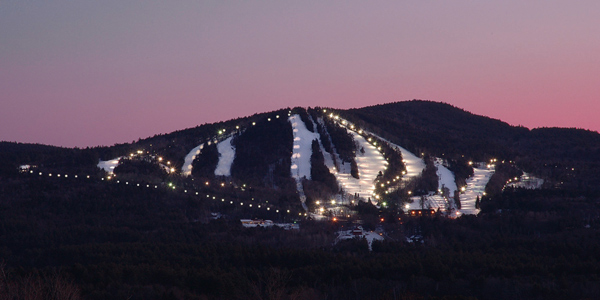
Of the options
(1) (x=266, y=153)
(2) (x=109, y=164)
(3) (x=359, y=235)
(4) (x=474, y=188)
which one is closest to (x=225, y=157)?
(1) (x=266, y=153)

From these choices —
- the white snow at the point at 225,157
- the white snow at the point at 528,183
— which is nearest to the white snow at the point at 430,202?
the white snow at the point at 528,183

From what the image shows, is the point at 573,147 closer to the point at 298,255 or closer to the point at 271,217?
the point at 271,217

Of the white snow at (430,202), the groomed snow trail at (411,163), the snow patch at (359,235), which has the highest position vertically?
the groomed snow trail at (411,163)

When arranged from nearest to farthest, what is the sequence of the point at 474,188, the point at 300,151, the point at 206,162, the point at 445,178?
the point at 474,188 → the point at 445,178 → the point at 206,162 → the point at 300,151

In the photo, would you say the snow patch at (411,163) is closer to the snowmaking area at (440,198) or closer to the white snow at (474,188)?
the snowmaking area at (440,198)

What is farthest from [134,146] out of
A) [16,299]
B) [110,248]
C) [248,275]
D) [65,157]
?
[16,299]

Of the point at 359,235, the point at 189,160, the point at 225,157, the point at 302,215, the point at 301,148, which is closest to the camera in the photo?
the point at 359,235

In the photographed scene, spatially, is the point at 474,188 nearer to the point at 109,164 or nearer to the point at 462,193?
the point at 462,193
